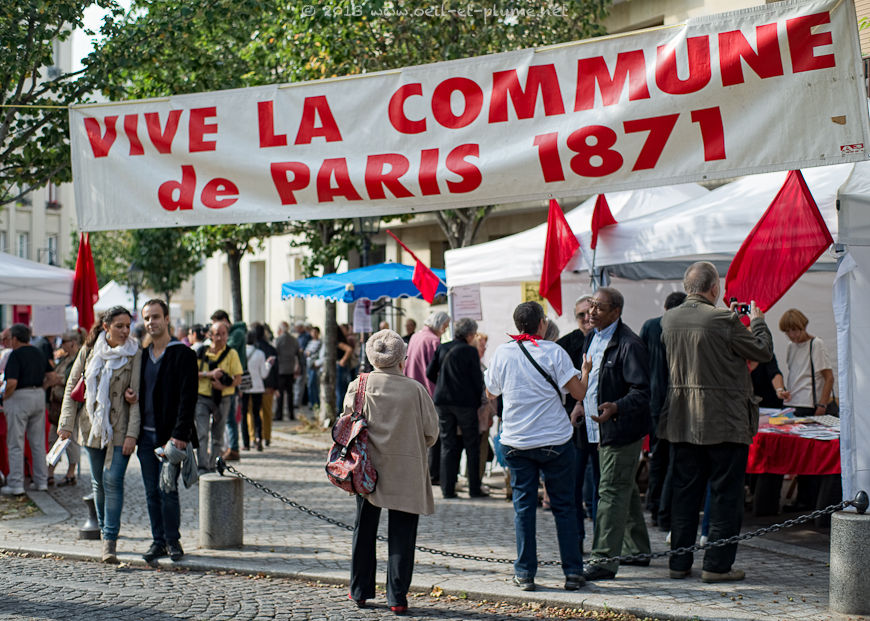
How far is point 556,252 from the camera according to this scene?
10.3 m

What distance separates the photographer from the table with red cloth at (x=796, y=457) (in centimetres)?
860

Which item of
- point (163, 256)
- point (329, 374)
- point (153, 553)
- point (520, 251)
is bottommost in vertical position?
point (153, 553)

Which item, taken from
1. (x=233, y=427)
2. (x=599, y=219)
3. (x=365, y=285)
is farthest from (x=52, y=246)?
(x=599, y=219)

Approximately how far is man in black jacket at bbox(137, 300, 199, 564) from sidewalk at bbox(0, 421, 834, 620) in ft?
0.79

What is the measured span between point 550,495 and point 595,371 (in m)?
0.99

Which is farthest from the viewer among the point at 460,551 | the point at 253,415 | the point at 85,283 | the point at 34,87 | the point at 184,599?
the point at 253,415

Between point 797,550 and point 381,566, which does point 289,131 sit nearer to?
point 381,566

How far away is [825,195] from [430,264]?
21638 millimetres

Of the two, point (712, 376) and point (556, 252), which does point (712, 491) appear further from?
point (556, 252)

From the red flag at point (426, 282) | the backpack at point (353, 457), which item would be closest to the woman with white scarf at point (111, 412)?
the backpack at point (353, 457)

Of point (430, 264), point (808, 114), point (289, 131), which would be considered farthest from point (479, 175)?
point (430, 264)

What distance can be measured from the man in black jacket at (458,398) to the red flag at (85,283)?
13.0 ft

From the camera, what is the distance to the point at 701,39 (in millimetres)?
6289

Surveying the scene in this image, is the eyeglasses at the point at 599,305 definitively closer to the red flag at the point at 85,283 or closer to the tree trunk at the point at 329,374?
the red flag at the point at 85,283
